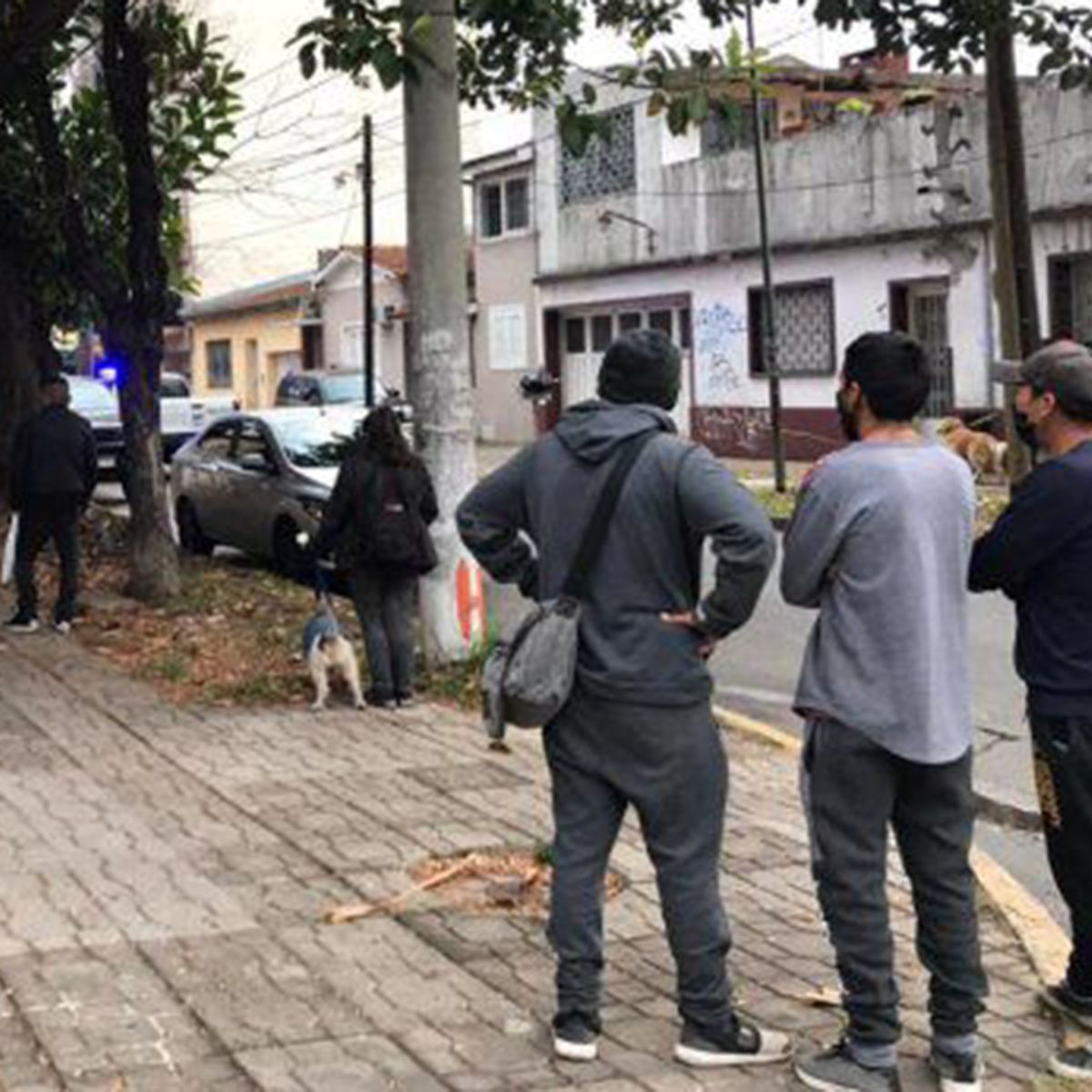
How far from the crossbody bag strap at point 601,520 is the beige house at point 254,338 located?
40870mm

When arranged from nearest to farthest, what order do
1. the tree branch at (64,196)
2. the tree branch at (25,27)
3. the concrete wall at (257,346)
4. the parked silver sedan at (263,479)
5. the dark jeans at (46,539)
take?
the dark jeans at (46,539) < the tree branch at (25,27) < the tree branch at (64,196) < the parked silver sedan at (263,479) < the concrete wall at (257,346)

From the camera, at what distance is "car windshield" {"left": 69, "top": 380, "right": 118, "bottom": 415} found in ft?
84.2

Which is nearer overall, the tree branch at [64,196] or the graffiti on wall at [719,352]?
the tree branch at [64,196]

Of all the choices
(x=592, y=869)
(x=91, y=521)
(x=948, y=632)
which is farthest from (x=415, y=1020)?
(x=91, y=521)

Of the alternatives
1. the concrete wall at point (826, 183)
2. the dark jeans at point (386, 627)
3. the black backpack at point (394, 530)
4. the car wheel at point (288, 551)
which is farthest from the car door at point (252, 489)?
the concrete wall at point (826, 183)

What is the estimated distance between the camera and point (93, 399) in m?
26.4

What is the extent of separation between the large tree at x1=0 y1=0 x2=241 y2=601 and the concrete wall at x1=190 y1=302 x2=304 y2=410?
29.9 meters

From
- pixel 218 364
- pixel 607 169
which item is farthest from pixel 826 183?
pixel 218 364

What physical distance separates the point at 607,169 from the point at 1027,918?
28.9 metres

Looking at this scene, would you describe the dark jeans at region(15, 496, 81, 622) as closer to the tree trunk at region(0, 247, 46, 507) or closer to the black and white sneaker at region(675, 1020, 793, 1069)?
the tree trunk at region(0, 247, 46, 507)

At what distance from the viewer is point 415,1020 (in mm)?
4965

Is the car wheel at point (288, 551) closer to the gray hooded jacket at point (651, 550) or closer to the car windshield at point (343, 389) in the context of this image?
the gray hooded jacket at point (651, 550)

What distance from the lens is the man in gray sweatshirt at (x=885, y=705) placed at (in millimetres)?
4367

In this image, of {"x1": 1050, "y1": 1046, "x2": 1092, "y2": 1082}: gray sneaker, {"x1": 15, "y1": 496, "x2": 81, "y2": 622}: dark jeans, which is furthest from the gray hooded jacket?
{"x1": 15, "y1": 496, "x2": 81, "y2": 622}: dark jeans
